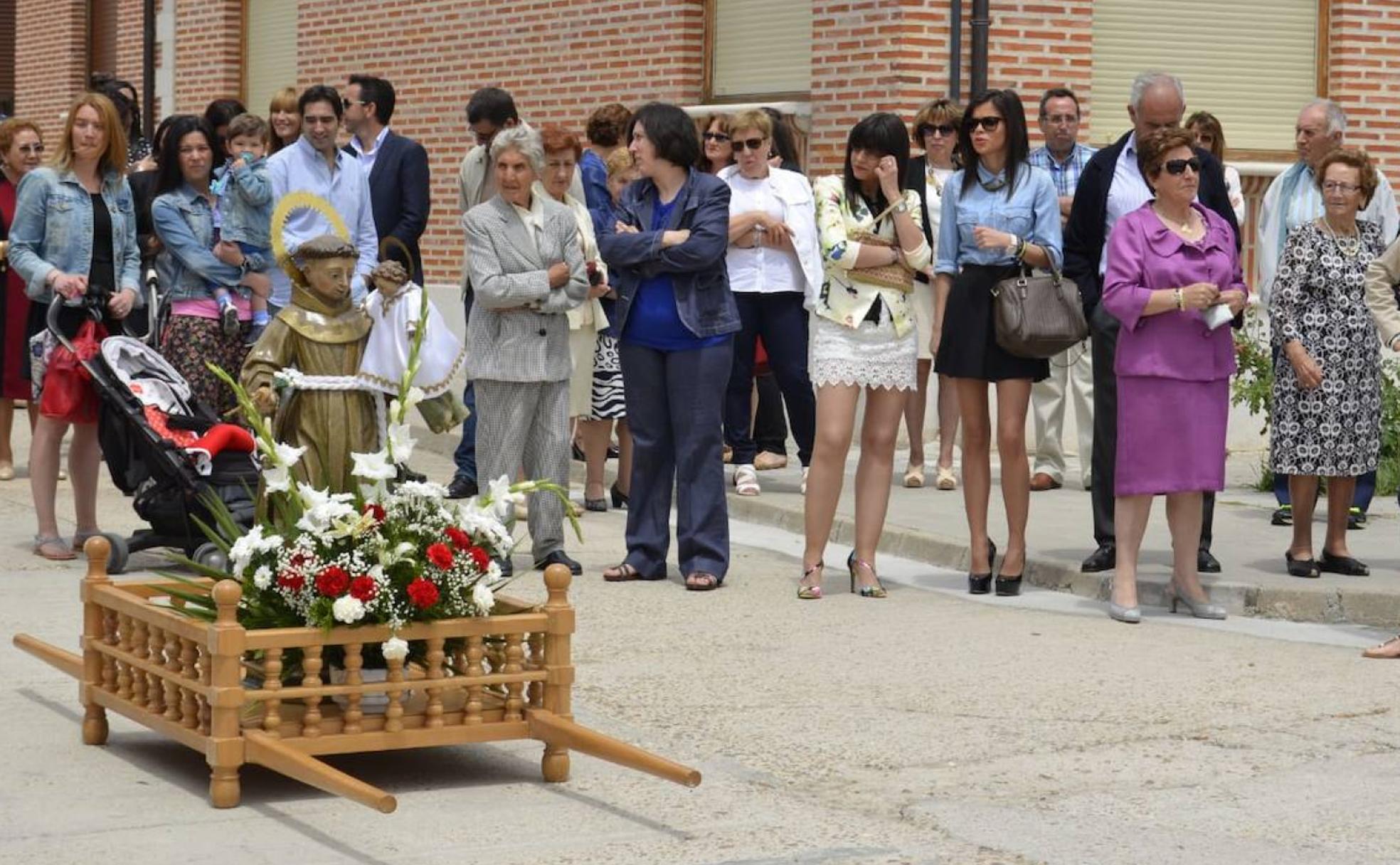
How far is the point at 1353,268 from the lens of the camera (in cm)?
1048

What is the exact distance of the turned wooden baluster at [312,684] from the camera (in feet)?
21.1

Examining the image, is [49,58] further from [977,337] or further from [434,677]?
[434,677]

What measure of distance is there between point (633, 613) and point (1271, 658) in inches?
100

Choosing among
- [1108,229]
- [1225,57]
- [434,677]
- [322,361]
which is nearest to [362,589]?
[434,677]

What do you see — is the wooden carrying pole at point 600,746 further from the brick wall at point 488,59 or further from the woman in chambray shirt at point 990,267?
the brick wall at point 488,59

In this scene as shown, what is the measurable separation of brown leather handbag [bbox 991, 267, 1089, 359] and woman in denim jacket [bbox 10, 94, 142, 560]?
13.6 ft

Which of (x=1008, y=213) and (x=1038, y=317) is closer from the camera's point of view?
(x=1038, y=317)

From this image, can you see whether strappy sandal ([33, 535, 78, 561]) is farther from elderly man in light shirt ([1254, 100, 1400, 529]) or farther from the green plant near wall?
the green plant near wall

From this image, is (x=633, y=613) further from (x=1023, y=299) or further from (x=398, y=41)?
(x=398, y=41)

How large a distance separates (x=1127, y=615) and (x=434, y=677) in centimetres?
383

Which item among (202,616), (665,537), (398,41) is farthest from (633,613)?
(398,41)

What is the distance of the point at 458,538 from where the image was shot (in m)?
6.80

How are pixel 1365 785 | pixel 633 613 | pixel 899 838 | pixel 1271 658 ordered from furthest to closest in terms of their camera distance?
pixel 633 613
pixel 1271 658
pixel 1365 785
pixel 899 838

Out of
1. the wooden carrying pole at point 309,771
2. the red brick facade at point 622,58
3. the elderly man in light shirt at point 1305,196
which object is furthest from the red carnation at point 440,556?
the red brick facade at point 622,58
